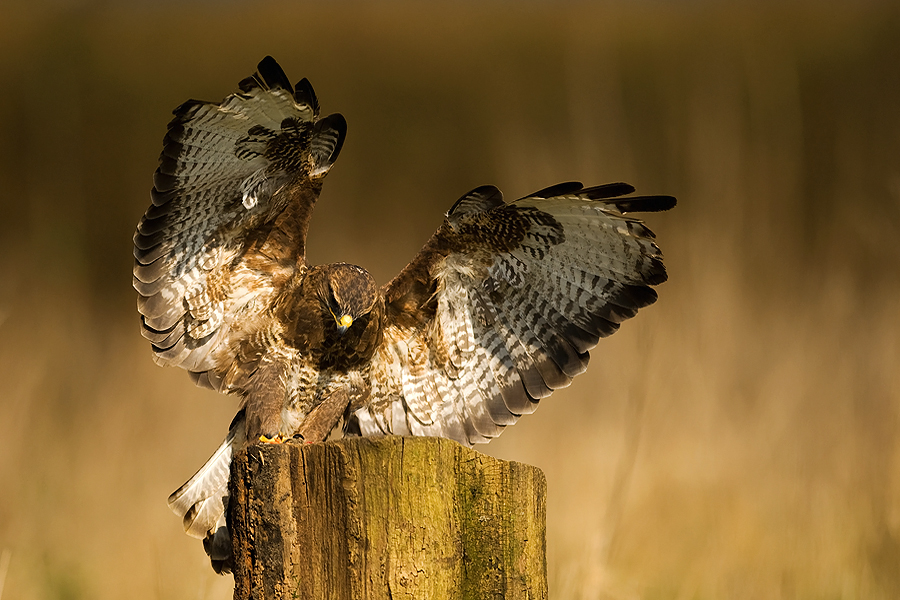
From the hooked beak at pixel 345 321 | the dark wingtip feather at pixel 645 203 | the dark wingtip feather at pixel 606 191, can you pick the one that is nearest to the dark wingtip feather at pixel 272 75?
the hooked beak at pixel 345 321

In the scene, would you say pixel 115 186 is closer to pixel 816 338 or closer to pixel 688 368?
pixel 688 368

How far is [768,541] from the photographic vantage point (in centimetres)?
368

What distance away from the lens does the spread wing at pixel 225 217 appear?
2.55 meters

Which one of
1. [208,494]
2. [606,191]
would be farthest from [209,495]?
[606,191]

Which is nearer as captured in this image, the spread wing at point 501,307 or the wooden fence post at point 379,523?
the wooden fence post at point 379,523

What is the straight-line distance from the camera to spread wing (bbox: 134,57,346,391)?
100 inches

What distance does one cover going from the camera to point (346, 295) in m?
2.69

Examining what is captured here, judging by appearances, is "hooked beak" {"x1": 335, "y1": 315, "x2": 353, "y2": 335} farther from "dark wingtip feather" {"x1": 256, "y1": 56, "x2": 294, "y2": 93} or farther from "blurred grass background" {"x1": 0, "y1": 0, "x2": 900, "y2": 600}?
"blurred grass background" {"x1": 0, "y1": 0, "x2": 900, "y2": 600}

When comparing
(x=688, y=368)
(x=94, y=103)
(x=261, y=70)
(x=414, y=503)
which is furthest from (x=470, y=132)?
(x=414, y=503)

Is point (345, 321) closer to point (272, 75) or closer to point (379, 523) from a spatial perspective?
point (272, 75)

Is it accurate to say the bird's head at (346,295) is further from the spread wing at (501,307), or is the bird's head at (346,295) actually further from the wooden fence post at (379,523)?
the wooden fence post at (379,523)

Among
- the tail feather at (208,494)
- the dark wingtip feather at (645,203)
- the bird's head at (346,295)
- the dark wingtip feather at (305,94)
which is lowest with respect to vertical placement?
the tail feather at (208,494)

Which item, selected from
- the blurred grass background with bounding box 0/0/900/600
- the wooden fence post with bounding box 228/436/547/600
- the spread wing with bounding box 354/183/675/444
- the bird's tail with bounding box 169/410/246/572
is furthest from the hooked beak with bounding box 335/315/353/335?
the blurred grass background with bounding box 0/0/900/600

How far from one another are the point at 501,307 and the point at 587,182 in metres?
1.67
